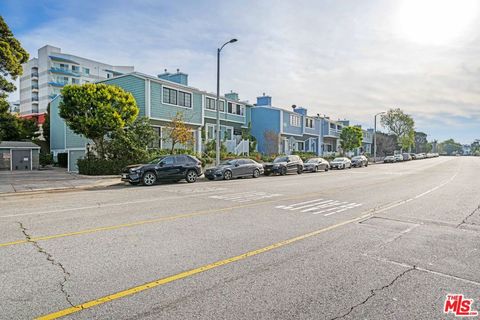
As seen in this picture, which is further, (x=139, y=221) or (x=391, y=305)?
(x=139, y=221)

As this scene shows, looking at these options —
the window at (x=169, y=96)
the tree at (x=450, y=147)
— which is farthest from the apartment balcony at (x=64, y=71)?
the tree at (x=450, y=147)

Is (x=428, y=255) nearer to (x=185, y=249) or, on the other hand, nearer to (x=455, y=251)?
(x=455, y=251)

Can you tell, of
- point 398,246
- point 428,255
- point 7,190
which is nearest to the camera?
point 428,255

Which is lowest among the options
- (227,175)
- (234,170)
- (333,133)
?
(227,175)

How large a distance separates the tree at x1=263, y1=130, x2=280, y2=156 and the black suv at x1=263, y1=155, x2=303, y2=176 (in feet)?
38.5

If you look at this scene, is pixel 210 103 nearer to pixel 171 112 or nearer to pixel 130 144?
pixel 171 112

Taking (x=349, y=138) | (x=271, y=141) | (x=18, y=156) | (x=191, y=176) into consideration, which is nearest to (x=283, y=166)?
(x=191, y=176)

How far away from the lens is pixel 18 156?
30125mm

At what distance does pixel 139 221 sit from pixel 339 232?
4.57 m

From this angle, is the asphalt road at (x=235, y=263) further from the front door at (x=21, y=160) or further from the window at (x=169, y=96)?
the front door at (x=21, y=160)

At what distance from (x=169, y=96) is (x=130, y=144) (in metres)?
6.93

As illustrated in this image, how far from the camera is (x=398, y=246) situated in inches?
232

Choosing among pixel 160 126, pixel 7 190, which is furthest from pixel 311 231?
pixel 160 126

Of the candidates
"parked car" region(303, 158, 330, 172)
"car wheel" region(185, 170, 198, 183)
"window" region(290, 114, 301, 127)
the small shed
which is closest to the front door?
the small shed
